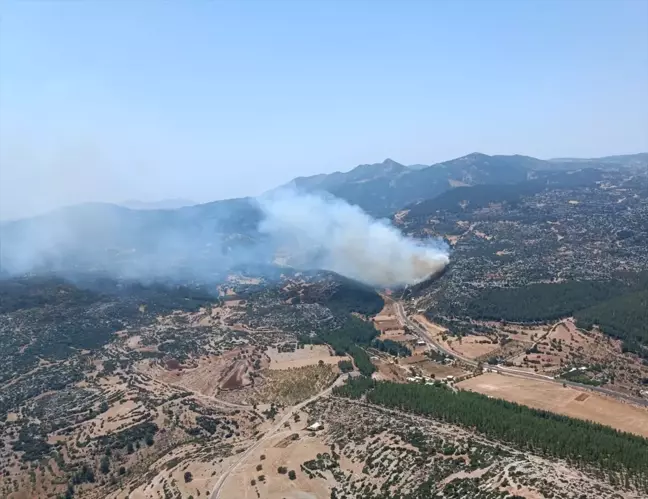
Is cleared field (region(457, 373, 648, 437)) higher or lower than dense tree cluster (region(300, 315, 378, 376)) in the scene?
lower

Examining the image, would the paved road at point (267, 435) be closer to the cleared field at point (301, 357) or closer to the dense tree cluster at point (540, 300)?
the cleared field at point (301, 357)

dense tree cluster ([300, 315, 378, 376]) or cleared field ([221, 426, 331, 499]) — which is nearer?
cleared field ([221, 426, 331, 499])

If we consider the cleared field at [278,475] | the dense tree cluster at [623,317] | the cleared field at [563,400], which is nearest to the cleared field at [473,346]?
the cleared field at [563,400]

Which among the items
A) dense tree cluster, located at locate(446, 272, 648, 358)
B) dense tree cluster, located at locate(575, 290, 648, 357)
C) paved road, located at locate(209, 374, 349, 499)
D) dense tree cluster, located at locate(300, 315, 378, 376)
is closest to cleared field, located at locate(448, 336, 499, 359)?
dense tree cluster, located at locate(446, 272, 648, 358)

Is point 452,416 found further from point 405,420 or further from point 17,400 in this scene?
point 17,400

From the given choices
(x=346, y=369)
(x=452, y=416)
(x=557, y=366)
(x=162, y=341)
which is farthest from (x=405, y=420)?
(x=162, y=341)

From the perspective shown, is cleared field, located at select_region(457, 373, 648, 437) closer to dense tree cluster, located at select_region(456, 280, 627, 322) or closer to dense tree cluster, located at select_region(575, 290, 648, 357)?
dense tree cluster, located at select_region(575, 290, 648, 357)
